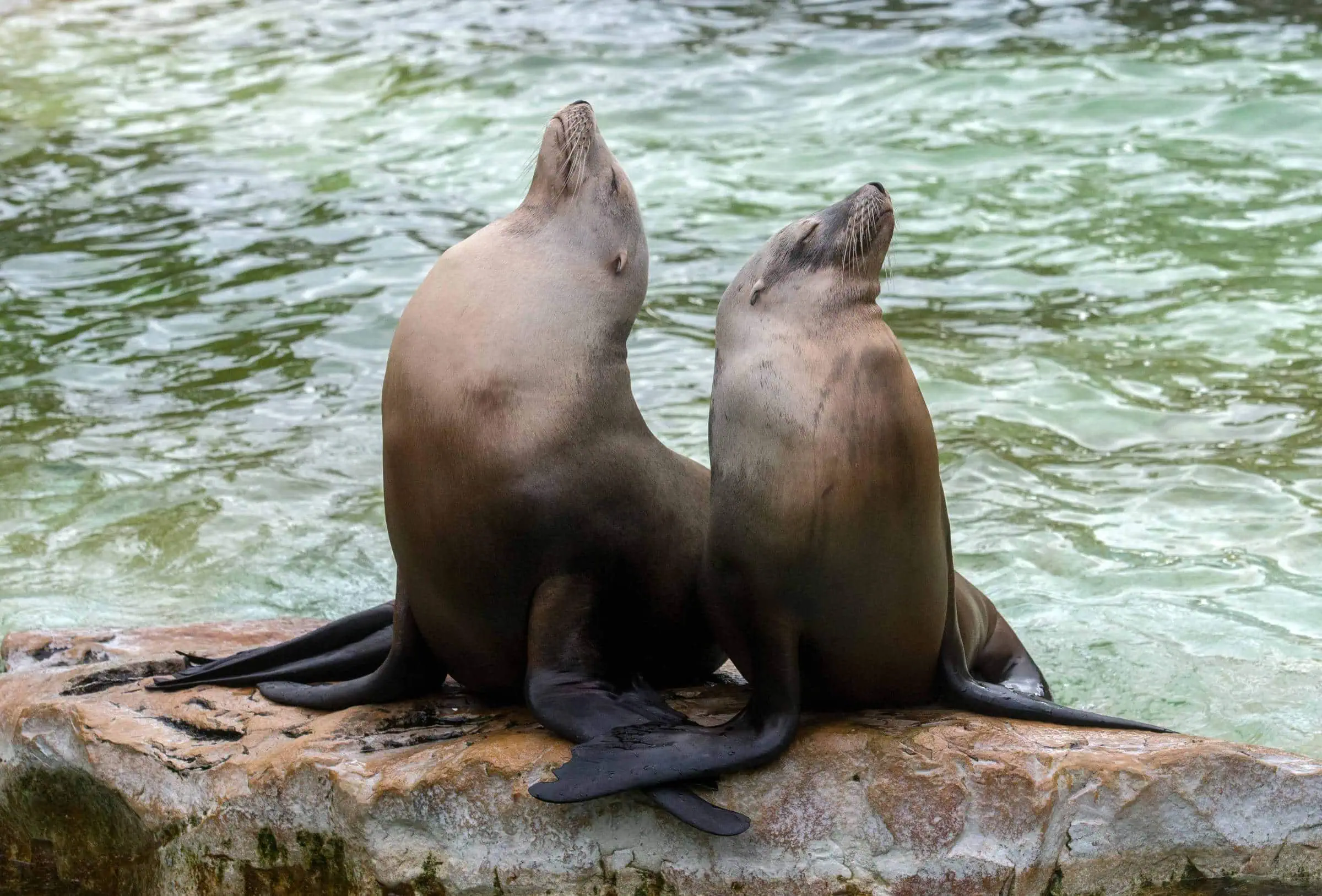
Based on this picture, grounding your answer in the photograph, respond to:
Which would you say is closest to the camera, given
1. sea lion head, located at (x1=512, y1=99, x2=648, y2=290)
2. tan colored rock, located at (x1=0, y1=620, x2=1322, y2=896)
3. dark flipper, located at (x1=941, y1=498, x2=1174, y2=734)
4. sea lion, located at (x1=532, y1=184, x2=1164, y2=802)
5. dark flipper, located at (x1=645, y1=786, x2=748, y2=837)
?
dark flipper, located at (x1=645, y1=786, x2=748, y2=837)

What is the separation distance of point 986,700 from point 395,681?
1298 millimetres

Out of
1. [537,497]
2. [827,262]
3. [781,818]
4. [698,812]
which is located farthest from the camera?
[827,262]

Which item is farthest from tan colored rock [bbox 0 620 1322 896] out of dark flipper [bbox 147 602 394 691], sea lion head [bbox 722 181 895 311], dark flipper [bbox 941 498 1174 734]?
sea lion head [bbox 722 181 895 311]

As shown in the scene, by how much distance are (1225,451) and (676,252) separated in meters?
3.88

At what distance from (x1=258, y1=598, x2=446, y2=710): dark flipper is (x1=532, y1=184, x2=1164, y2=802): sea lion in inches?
25.6

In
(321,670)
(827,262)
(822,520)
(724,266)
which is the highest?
(827,262)

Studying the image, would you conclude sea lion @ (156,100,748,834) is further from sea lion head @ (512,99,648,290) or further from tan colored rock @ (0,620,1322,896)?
tan colored rock @ (0,620,1322,896)

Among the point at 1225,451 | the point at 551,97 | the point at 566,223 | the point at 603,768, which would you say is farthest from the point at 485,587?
the point at 551,97

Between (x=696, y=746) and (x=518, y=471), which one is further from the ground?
(x=518, y=471)

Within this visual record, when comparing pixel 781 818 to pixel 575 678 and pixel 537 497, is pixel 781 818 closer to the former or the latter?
pixel 575 678

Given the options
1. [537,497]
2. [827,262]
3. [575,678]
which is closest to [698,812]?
[575,678]

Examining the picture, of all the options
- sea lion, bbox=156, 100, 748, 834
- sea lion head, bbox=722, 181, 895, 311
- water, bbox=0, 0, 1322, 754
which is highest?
sea lion head, bbox=722, 181, 895, 311

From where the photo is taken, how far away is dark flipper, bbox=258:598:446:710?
3.71 m

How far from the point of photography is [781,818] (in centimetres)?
316
